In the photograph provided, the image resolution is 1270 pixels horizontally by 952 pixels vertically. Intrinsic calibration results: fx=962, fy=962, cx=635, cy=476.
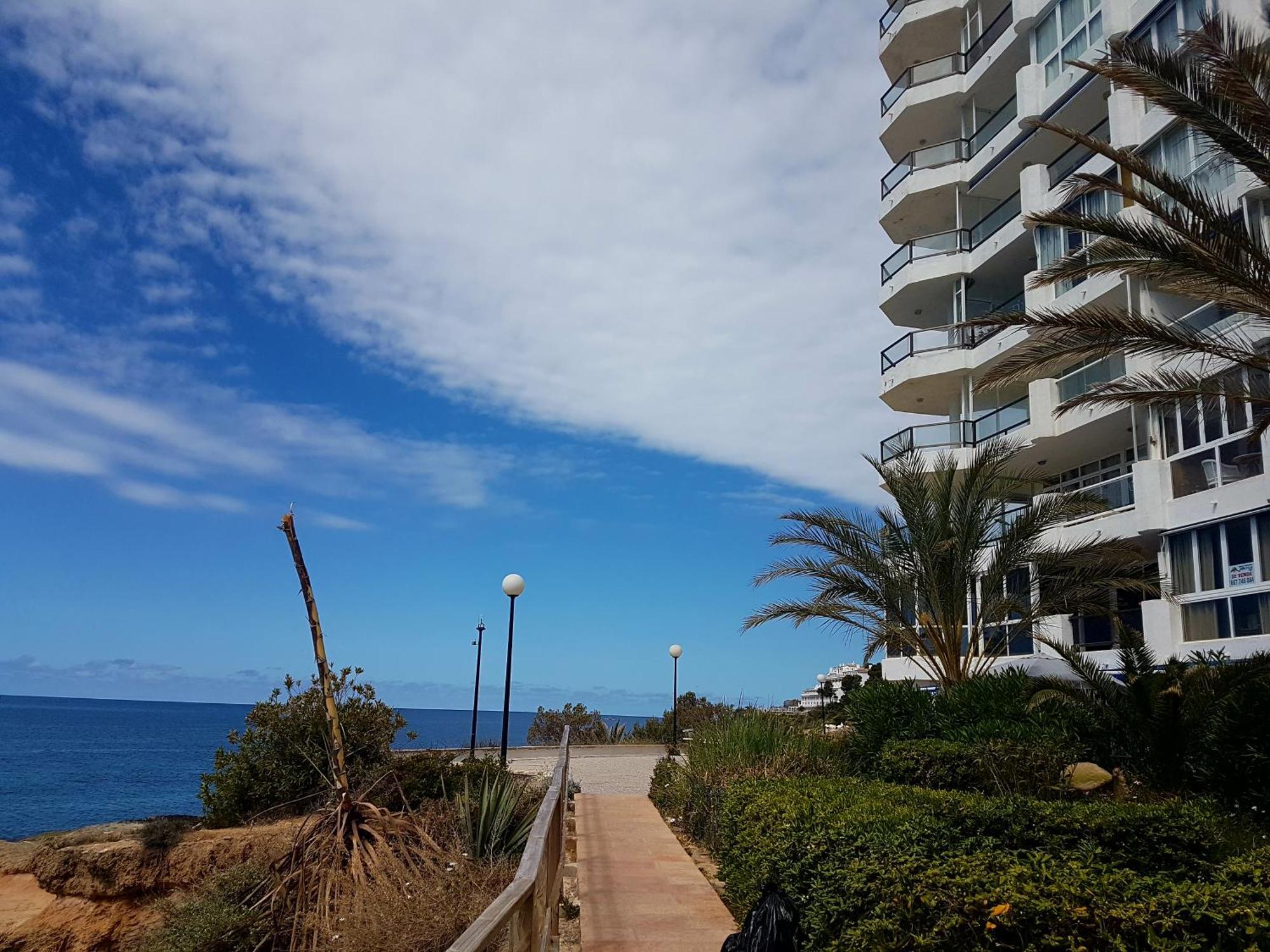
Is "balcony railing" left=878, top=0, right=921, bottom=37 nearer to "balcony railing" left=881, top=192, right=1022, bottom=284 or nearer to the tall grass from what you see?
"balcony railing" left=881, top=192, right=1022, bottom=284

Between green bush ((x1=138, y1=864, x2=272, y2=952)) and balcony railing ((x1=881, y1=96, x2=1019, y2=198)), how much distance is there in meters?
26.1

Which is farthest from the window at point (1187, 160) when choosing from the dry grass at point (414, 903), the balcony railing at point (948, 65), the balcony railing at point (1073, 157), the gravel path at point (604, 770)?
the dry grass at point (414, 903)

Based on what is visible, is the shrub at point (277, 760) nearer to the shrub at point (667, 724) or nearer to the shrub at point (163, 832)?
the shrub at point (163, 832)

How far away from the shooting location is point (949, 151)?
2923cm

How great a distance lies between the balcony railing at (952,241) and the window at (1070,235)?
2.65m

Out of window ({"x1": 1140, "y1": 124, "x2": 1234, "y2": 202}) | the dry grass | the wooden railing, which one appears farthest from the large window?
the wooden railing

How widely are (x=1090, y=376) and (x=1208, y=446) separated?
4.30m

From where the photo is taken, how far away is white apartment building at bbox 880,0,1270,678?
17344 mm

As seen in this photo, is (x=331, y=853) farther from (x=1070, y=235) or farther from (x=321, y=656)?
(x=1070, y=235)

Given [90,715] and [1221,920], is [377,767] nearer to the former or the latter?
[1221,920]

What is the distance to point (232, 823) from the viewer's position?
14.4 m

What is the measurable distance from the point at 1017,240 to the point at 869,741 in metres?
17.2

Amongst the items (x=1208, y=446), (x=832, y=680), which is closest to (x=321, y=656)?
(x=1208, y=446)

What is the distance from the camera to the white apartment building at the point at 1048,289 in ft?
56.9
